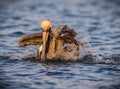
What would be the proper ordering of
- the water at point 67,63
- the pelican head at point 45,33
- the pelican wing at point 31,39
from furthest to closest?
1. the pelican wing at point 31,39
2. the pelican head at point 45,33
3. the water at point 67,63

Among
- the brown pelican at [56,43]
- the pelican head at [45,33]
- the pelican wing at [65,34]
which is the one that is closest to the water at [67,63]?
the brown pelican at [56,43]

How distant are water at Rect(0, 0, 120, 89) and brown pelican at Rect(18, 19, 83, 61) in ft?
0.97

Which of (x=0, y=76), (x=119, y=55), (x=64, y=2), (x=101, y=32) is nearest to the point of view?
(x=0, y=76)

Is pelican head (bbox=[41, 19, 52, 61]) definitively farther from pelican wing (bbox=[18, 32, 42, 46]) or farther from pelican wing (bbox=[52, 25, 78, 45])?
pelican wing (bbox=[18, 32, 42, 46])

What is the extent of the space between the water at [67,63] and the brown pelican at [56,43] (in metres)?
0.29

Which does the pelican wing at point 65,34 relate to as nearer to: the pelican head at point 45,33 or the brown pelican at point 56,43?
the brown pelican at point 56,43

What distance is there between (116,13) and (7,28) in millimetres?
7707

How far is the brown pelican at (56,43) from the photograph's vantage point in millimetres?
13398

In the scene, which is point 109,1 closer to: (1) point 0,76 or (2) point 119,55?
(2) point 119,55

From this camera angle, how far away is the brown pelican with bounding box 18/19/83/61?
1340 cm

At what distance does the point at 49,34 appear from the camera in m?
13.5

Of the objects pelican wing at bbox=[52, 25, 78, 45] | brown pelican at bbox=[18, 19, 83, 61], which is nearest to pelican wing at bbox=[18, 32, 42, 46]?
brown pelican at bbox=[18, 19, 83, 61]

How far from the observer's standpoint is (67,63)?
13516mm

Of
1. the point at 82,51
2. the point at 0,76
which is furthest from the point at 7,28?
the point at 0,76
